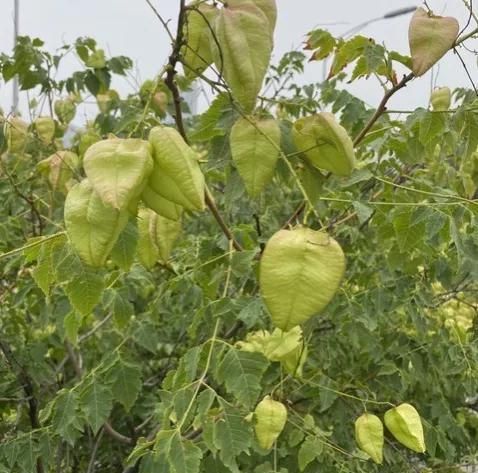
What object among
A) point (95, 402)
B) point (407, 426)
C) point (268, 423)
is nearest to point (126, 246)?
point (268, 423)

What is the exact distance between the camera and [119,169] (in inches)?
31.2

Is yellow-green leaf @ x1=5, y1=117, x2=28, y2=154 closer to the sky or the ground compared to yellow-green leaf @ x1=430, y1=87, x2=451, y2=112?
closer to the ground

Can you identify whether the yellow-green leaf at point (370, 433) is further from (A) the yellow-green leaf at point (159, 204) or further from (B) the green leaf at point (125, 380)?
(A) the yellow-green leaf at point (159, 204)

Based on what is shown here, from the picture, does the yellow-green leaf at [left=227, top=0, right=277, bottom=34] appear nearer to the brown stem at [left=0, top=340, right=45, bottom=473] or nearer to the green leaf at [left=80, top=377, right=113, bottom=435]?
the green leaf at [left=80, top=377, right=113, bottom=435]

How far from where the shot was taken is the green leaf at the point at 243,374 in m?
1.16

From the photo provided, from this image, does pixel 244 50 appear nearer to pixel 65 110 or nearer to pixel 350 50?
pixel 350 50

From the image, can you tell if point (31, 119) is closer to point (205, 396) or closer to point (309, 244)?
point (205, 396)

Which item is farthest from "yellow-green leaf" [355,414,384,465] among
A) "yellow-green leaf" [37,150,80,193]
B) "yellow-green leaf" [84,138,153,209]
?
"yellow-green leaf" [37,150,80,193]

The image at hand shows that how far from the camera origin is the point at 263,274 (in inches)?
33.9

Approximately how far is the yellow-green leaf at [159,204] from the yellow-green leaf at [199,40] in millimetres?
189

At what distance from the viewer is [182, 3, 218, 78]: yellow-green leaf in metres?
0.99

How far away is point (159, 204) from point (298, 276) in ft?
0.67

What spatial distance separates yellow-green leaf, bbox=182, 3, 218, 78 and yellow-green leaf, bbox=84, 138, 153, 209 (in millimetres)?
215

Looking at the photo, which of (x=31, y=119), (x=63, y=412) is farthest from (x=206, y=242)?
(x=31, y=119)
